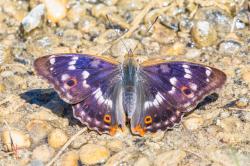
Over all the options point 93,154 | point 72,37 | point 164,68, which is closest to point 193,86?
point 164,68

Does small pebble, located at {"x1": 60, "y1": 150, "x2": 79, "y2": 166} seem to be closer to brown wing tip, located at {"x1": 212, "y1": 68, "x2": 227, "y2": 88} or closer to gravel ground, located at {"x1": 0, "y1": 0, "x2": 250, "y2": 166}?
gravel ground, located at {"x1": 0, "y1": 0, "x2": 250, "y2": 166}

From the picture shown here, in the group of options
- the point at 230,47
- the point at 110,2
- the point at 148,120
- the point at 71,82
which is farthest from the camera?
the point at 110,2

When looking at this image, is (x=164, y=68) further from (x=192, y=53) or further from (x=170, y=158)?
(x=192, y=53)

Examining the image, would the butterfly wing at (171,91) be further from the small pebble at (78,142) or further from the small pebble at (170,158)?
the small pebble at (78,142)

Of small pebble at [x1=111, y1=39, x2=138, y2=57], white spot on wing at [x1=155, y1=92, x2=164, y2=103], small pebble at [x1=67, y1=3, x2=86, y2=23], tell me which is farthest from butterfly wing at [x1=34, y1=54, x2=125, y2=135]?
small pebble at [x1=67, y1=3, x2=86, y2=23]

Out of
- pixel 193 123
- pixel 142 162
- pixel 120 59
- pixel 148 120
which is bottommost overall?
pixel 142 162

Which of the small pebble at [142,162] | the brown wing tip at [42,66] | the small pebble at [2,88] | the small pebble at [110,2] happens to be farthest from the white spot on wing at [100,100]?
the small pebble at [110,2]
